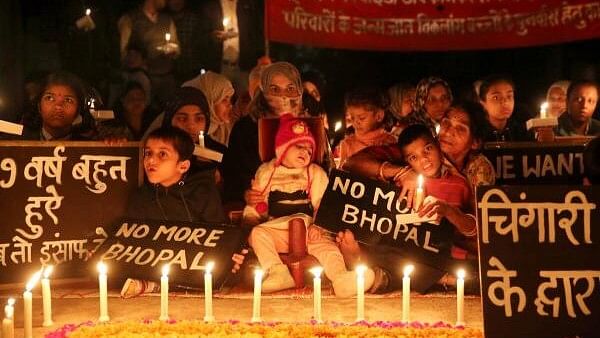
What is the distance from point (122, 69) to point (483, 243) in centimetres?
469

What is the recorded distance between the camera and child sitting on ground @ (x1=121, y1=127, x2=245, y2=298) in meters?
5.26

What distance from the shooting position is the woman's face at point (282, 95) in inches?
212

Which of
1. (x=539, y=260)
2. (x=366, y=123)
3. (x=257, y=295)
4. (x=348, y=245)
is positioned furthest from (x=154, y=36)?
(x=539, y=260)

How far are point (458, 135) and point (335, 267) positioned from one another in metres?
1.28

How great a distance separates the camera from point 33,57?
339 inches

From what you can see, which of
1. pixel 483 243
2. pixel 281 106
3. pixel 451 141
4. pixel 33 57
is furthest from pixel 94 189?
pixel 33 57

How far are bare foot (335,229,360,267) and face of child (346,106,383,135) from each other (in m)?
0.76

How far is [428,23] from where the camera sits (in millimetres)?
6078

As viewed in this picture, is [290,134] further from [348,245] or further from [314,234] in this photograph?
[348,245]

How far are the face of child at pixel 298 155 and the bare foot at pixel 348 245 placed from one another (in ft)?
1.87

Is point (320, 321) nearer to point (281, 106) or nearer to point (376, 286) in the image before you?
point (376, 286)

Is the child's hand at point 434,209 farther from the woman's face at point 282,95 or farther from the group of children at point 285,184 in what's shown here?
the woman's face at point 282,95

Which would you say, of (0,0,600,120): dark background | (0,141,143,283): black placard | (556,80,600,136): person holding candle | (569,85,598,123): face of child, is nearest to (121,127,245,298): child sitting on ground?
(0,141,143,283): black placard

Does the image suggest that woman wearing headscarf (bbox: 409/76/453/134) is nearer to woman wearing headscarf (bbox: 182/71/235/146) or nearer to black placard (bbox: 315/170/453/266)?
black placard (bbox: 315/170/453/266)
